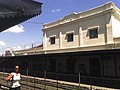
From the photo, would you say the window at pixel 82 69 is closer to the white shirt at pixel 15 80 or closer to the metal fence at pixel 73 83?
the metal fence at pixel 73 83

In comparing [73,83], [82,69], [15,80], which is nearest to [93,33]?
[82,69]

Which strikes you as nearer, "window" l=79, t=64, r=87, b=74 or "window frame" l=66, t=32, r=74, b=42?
"window" l=79, t=64, r=87, b=74

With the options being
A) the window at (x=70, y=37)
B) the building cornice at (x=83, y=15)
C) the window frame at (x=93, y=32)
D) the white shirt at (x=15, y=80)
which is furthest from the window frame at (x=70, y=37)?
the white shirt at (x=15, y=80)

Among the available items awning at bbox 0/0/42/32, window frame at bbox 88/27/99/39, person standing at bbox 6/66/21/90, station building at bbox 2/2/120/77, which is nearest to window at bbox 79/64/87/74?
station building at bbox 2/2/120/77

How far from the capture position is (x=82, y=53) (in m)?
19.3

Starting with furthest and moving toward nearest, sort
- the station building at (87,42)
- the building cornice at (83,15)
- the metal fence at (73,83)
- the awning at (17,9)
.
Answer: the building cornice at (83,15) → the station building at (87,42) → the metal fence at (73,83) → the awning at (17,9)

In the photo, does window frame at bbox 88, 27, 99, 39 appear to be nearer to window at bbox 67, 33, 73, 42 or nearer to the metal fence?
window at bbox 67, 33, 73, 42

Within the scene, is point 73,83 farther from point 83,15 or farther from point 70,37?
point 83,15

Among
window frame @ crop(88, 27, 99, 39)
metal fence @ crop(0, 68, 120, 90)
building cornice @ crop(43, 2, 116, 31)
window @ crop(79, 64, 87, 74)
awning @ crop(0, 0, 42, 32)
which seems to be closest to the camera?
awning @ crop(0, 0, 42, 32)

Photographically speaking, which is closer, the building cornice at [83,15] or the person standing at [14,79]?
the person standing at [14,79]

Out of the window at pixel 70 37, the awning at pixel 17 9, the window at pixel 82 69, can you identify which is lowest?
the window at pixel 82 69

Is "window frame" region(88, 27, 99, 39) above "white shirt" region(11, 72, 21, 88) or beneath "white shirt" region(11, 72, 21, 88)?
above

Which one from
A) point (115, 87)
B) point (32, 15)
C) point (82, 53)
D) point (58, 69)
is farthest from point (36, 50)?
point (32, 15)

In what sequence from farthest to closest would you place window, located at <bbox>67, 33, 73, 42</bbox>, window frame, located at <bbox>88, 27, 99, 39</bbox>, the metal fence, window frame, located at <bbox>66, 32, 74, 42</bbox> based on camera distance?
1. window, located at <bbox>67, 33, 73, 42</bbox>
2. window frame, located at <bbox>66, 32, 74, 42</bbox>
3. window frame, located at <bbox>88, 27, 99, 39</bbox>
4. the metal fence
